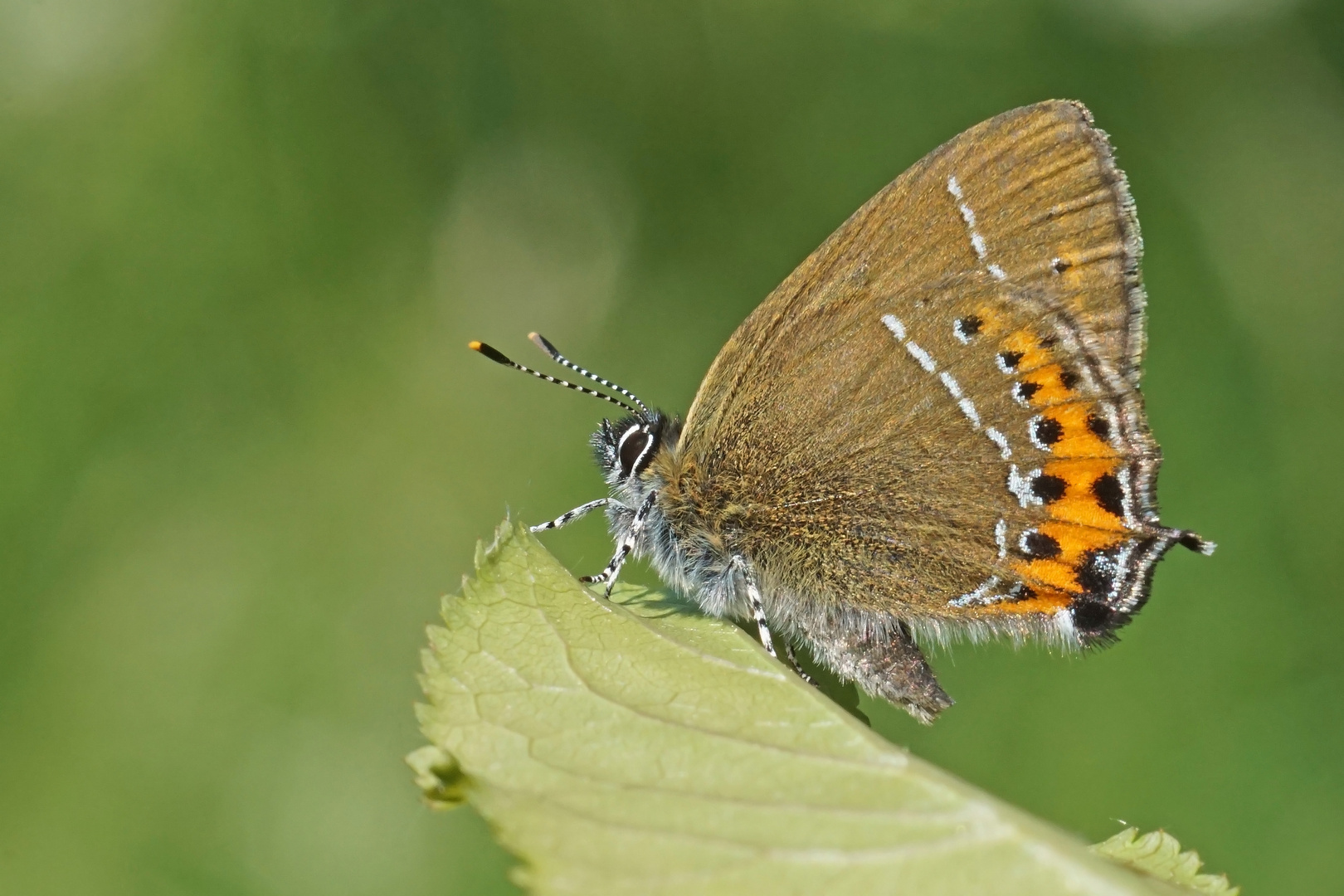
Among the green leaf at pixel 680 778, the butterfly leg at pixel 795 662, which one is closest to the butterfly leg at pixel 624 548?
the butterfly leg at pixel 795 662

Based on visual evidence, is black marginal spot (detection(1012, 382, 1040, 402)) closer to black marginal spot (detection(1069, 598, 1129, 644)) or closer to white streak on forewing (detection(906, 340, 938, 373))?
white streak on forewing (detection(906, 340, 938, 373))

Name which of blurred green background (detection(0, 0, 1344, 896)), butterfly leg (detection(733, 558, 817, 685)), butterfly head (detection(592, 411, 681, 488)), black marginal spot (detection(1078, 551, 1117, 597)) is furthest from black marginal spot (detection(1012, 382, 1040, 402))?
blurred green background (detection(0, 0, 1344, 896))

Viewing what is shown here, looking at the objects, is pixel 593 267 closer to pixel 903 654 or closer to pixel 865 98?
pixel 865 98

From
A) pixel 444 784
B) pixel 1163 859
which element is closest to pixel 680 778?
pixel 444 784

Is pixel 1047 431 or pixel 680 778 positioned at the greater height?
pixel 1047 431

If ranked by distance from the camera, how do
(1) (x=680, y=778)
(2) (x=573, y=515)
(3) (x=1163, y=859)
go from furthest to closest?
1. (2) (x=573, y=515)
2. (3) (x=1163, y=859)
3. (1) (x=680, y=778)

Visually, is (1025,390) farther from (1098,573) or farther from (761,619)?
(761,619)

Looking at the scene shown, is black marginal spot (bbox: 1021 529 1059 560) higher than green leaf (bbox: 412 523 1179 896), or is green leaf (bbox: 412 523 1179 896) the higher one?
black marginal spot (bbox: 1021 529 1059 560)

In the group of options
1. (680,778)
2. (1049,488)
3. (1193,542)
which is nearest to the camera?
(680,778)

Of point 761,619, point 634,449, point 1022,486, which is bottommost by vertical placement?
point 761,619
